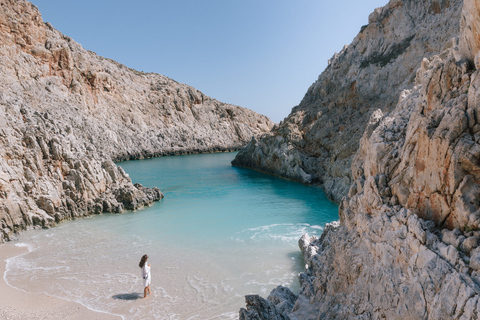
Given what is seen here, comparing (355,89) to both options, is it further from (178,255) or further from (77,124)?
(77,124)

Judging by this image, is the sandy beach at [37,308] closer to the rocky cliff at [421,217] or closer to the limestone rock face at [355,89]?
the rocky cliff at [421,217]

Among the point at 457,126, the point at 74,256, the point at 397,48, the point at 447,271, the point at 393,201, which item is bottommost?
the point at 74,256

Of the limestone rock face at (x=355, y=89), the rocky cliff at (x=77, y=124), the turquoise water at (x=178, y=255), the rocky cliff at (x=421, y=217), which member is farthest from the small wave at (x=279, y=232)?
the rocky cliff at (x=77, y=124)

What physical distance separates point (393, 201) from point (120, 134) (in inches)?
3006

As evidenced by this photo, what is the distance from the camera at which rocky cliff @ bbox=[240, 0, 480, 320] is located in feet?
17.5

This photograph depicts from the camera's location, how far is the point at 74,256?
16375 millimetres

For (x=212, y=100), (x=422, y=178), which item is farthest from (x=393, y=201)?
(x=212, y=100)

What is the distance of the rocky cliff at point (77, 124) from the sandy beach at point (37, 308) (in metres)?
8.28

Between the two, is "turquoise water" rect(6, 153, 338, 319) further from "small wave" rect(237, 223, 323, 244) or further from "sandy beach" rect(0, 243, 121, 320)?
"sandy beach" rect(0, 243, 121, 320)

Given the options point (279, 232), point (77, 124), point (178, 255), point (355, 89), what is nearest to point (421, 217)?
point (178, 255)

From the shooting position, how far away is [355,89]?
37.2m

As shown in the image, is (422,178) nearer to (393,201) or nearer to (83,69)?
(393,201)

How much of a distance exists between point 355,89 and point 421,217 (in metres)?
33.7

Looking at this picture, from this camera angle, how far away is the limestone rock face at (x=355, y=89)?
31281 mm
